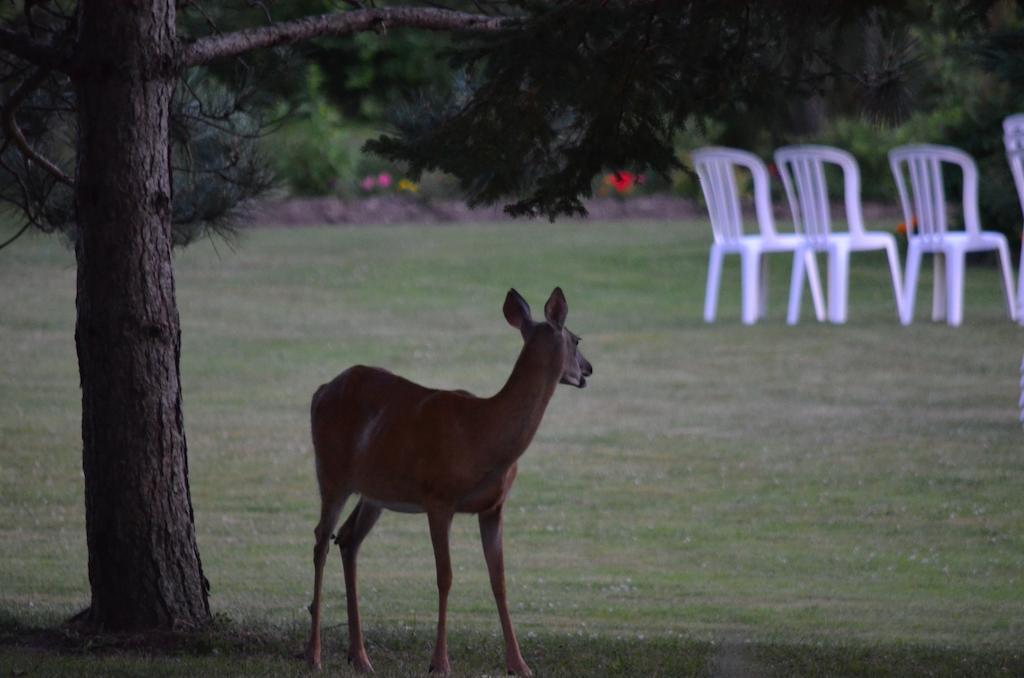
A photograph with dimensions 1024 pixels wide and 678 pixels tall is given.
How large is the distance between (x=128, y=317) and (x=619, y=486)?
17.5 feet

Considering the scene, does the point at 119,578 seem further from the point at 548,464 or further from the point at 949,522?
the point at 548,464

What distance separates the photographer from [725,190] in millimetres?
17266

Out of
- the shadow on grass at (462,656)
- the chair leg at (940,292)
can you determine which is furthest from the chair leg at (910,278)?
the shadow on grass at (462,656)

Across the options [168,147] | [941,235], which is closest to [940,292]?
[941,235]

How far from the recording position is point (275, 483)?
35.5 ft

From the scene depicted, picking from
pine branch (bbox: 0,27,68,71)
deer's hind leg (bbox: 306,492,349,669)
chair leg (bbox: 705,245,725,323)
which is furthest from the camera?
chair leg (bbox: 705,245,725,323)

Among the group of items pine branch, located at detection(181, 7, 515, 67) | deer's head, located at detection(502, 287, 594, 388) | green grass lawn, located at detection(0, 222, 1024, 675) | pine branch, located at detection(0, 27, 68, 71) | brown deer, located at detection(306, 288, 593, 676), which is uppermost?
pine branch, located at detection(181, 7, 515, 67)

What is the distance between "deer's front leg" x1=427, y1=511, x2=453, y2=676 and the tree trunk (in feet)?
3.44

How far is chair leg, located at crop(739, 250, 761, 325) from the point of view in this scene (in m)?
17.2

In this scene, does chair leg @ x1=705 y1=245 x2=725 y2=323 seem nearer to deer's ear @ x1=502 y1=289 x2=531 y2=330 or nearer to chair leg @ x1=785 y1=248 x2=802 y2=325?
chair leg @ x1=785 y1=248 x2=802 y2=325

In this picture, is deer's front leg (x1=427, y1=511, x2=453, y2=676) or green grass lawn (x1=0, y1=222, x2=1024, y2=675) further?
green grass lawn (x1=0, y1=222, x2=1024, y2=675)

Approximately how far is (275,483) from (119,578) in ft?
16.0

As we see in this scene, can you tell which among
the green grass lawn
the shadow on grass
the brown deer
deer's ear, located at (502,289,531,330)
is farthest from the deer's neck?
the green grass lawn

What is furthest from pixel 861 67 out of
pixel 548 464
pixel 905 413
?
pixel 905 413
